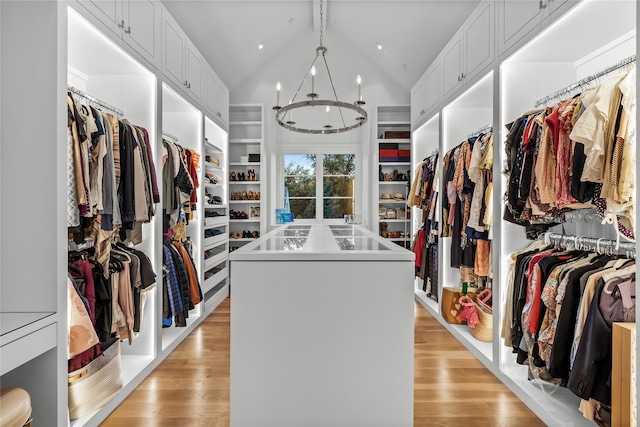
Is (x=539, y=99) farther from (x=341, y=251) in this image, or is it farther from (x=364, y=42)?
(x=364, y=42)

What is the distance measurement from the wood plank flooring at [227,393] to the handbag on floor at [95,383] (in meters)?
0.13

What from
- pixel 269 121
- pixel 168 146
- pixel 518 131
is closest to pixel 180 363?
pixel 168 146

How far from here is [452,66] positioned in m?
3.38

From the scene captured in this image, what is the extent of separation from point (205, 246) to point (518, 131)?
297cm

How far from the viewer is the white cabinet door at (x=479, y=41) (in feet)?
8.63

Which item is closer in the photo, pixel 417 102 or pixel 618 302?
pixel 618 302

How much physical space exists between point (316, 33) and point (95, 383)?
4.63m

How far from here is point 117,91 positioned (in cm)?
261

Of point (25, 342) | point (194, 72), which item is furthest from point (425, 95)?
point (25, 342)

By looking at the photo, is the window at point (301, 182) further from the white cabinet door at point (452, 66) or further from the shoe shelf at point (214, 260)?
the white cabinet door at point (452, 66)

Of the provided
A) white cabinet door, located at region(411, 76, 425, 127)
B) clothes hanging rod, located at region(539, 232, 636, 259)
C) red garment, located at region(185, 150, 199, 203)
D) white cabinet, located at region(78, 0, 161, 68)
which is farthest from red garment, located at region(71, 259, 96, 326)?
white cabinet door, located at region(411, 76, 425, 127)

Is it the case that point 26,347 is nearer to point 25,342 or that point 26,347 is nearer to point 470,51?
point 25,342

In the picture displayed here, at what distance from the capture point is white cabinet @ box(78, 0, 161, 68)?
1.97m

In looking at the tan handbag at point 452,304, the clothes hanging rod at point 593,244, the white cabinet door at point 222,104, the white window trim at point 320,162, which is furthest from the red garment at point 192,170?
the clothes hanging rod at point 593,244
